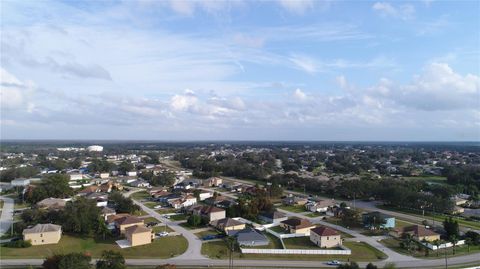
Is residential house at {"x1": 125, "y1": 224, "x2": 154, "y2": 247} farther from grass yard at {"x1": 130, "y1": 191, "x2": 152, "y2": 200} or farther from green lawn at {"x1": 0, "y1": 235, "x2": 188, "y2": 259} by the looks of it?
grass yard at {"x1": 130, "y1": 191, "x2": 152, "y2": 200}

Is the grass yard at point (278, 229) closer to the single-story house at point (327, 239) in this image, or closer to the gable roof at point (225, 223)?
the gable roof at point (225, 223)

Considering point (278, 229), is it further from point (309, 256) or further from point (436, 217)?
point (436, 217)

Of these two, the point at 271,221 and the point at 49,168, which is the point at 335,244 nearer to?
the point at 271,221

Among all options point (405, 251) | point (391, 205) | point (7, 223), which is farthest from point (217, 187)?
point (405, 251)

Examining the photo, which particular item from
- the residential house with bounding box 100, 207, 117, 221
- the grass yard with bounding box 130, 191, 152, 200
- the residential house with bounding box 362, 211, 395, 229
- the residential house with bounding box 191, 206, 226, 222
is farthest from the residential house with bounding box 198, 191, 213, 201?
the residential house with bounding box 362, 211, 395, 229

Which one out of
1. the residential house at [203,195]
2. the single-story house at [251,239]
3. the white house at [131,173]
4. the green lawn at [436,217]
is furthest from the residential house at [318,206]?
the white house at [131,173]

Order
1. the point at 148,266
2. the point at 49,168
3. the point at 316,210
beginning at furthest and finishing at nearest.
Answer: the point at 49,168 < the point at 316,210 < the point at 148,266
